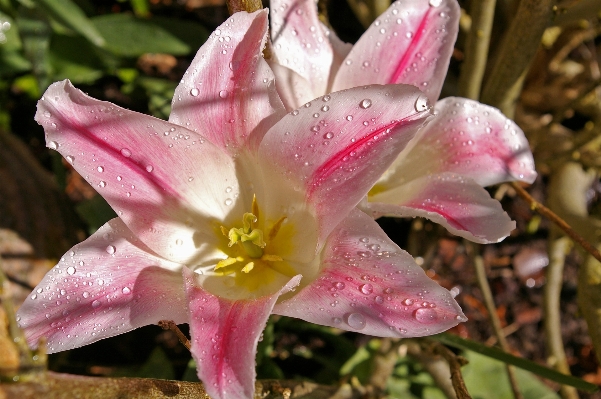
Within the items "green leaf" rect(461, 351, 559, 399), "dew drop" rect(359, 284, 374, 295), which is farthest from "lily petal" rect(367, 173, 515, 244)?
"green leaf" rect(461, 351, 559, 399)

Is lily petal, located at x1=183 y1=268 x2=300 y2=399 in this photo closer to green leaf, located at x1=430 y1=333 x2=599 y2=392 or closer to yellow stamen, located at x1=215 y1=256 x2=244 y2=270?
yellow stamen, located at x1=215 y1=256 x2=244 y2=270

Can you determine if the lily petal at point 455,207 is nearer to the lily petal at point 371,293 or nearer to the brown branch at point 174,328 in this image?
the lily petal at point 371,293

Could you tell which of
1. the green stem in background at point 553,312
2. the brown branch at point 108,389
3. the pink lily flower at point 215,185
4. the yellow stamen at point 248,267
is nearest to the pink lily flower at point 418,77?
the pink lily flower at point 215,185

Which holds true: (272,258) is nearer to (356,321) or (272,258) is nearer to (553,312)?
(356,321)

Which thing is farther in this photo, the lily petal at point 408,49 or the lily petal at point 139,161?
the lily petal at point 408,49

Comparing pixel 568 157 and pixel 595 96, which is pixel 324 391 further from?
pixel 595 96

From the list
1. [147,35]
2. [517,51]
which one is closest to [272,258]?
[517,51]

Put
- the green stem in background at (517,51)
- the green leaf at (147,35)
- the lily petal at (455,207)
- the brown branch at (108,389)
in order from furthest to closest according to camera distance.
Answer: the green leaf at (147,35) → the green stem in background at (517,51) → the lily petal at (455,207) → the brown branch at (108,389)
